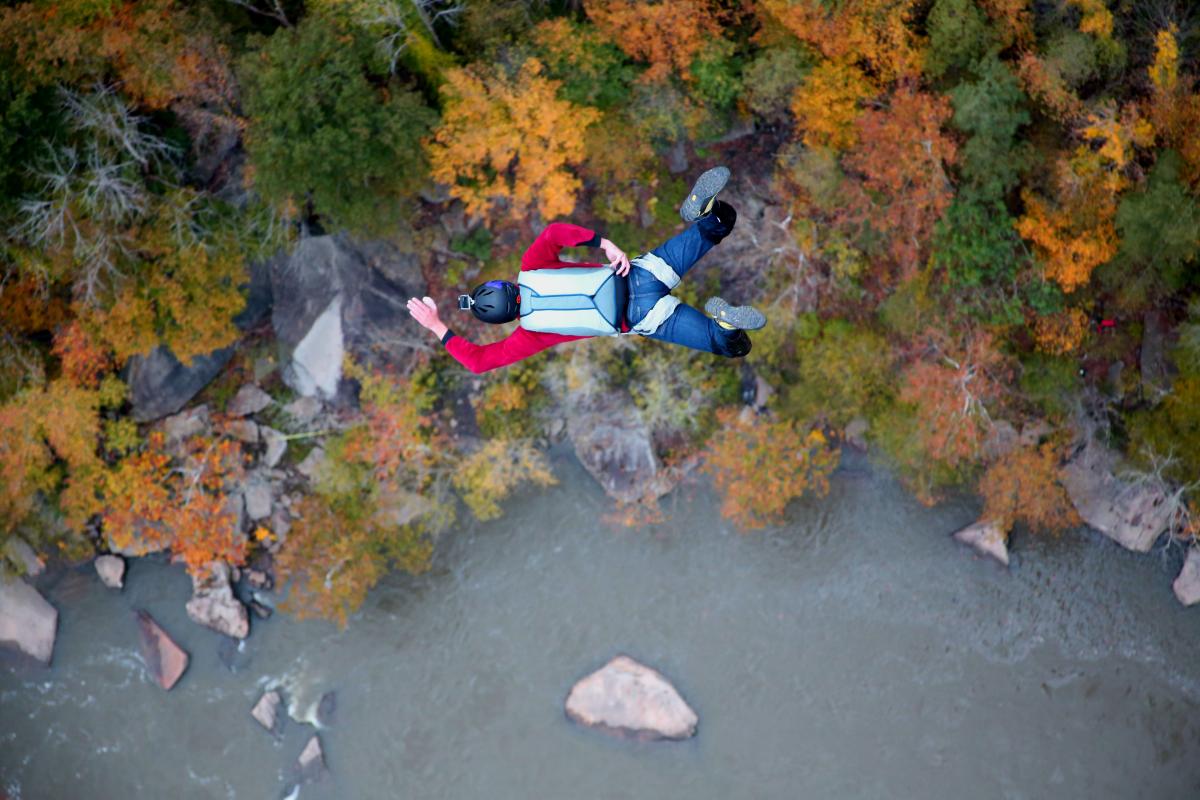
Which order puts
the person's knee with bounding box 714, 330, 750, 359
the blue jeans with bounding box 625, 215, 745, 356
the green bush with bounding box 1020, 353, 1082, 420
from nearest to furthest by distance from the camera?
1. the person's knee with bounding box 714, 330, 750, 359
2. the blue jeans with bounding box 625, 215, 745, 356
3. the green bush with bounding box 1020, 353, 1082, 420

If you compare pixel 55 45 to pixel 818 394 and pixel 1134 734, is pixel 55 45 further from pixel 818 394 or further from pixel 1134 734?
pixel 1134 734

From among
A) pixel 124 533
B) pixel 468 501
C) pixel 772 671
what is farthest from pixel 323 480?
pixel 772 671

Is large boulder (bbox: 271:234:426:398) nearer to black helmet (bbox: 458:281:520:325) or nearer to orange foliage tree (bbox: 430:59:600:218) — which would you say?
orange foliage tree (bbox: 430:59:600:218)

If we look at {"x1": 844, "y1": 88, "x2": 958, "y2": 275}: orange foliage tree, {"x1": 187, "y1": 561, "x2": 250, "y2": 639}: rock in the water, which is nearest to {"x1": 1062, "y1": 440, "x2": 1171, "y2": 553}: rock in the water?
{"x1": 844, "y1": 88, "x2": 958, "y2": 275}: orange foliage tree

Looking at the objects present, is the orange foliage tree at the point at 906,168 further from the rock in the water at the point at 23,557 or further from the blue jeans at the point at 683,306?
the rock in the water at the point at 23,557

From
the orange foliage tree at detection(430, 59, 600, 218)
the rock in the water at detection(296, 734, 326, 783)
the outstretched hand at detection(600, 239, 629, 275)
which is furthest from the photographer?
the rock in the water at detection(296, 734, 326, 783)

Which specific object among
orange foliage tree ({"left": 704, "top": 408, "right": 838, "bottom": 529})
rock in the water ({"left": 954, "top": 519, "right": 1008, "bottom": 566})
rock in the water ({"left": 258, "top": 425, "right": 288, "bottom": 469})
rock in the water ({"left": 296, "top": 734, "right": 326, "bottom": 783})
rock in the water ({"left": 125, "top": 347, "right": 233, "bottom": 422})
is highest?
rock in the water ({"left": 125, "top": 347, "right": 233, "bottom": 422})
